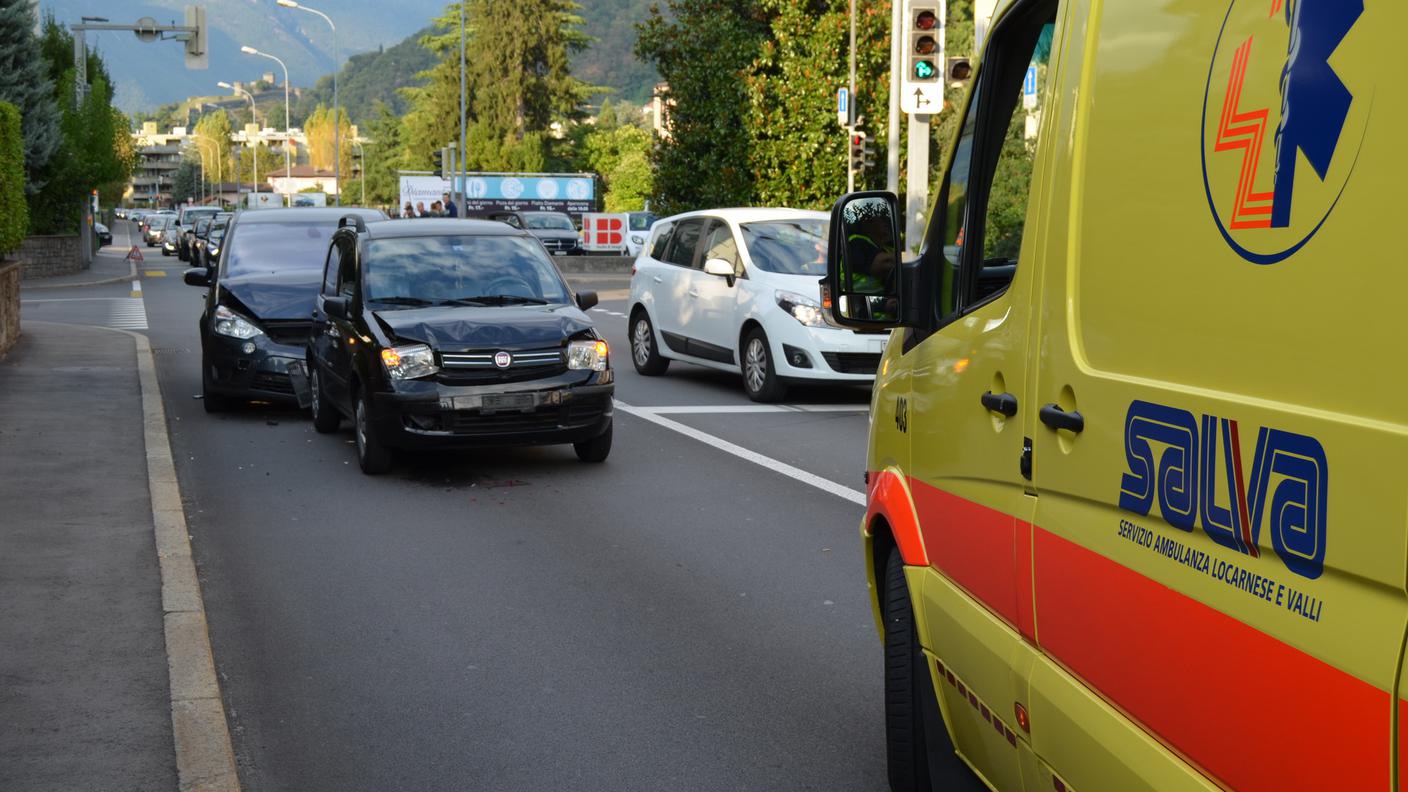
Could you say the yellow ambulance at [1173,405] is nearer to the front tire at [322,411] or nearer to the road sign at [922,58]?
the front tire at [322,411]

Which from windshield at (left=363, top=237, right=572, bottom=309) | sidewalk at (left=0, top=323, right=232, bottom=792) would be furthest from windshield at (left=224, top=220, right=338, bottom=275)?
windshield at (left=363, top=237, right=572, bottom=309)

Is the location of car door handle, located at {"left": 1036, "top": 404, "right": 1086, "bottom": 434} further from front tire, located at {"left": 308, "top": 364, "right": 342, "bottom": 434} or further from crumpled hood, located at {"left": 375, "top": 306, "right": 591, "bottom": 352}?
front tire, located at {"left": 308, "top": 364, "right": 342, "bottom": 434}

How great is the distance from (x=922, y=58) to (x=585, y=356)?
8723 millimetres

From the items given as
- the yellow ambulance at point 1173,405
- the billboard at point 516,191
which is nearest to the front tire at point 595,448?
A: the yellow ambulance at point 1173,405

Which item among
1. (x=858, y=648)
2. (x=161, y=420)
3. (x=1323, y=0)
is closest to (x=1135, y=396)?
(x=1323, y=0)

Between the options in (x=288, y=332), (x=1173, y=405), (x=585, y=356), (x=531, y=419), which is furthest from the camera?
(x=288, y=332)

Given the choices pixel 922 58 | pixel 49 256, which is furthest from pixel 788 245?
pixel 49 256

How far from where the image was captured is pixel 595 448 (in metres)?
10.8

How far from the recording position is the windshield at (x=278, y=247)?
14414mm

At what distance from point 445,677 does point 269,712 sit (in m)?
0.68

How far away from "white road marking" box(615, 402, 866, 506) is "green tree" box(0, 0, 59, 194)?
25329 mm

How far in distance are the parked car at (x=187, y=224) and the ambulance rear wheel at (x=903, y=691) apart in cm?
4948

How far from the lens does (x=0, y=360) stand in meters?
16.7

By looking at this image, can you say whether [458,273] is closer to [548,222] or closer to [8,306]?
[8,306]
